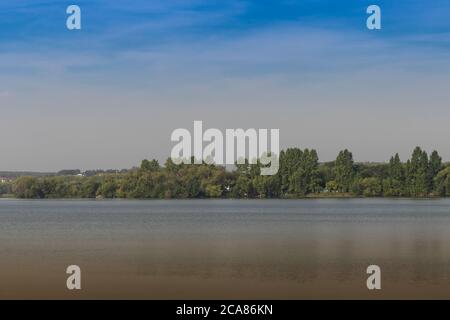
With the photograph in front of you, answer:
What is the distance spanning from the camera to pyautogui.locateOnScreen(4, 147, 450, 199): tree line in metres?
142

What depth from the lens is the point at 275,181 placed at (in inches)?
5891

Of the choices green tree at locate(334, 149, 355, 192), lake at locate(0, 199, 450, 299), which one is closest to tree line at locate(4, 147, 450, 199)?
green tree at locate(334, 149, 355, 192)

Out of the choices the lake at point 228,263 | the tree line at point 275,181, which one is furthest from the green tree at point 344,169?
the lake at point 228,263

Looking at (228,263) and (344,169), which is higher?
(344,169)

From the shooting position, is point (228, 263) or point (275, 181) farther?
point (275, 181)

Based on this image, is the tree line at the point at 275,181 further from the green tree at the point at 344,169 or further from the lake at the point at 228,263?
the lake at the point at 228,263

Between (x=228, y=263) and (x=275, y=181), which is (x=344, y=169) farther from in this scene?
(x=228, y=263)

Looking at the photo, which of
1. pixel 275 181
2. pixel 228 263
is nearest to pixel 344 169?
pixel 275 181

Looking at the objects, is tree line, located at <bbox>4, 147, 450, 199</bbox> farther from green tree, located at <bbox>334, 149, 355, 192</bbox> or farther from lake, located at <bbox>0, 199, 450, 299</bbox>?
lake, located at <bbox>0, 199, 450, 299</bbox>

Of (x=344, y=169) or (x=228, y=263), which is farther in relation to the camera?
(x=344, y=169)

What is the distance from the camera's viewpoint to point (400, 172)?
14212cm

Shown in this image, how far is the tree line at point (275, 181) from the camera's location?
142 meters
